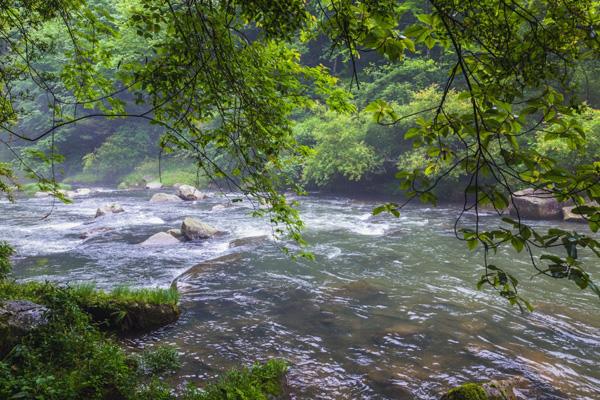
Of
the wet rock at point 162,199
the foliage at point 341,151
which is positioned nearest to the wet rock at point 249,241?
the foliage at point 341,151

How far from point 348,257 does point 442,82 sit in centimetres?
1865

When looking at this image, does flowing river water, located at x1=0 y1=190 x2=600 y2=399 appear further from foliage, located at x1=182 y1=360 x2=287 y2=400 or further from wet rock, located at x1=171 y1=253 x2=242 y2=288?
foliage, located at x1=182 y1=360 x2=287 y2=400

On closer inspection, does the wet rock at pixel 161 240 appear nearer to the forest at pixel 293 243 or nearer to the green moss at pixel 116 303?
the forest at pixel 293 243

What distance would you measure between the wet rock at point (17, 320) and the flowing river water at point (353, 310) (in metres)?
1.64

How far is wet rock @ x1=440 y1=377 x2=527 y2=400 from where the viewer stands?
4539 millimetres

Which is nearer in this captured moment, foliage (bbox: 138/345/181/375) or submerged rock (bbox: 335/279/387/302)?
foliage (bbox: 138/345/181/375)

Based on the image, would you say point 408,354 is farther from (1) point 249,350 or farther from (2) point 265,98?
(2) point 265,98

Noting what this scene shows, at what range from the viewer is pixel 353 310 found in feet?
26.8

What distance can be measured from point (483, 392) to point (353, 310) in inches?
145

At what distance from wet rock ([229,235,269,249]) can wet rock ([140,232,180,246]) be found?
196 cm

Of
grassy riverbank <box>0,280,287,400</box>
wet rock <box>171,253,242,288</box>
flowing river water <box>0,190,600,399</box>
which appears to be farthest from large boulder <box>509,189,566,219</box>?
grassy riverbank <box>0,280,287,400</box>

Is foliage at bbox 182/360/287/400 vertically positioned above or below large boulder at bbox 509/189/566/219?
below

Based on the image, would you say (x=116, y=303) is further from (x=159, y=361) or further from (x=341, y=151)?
(x=341, y=151)

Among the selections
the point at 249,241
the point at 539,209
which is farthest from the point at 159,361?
the point at 539,209
